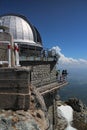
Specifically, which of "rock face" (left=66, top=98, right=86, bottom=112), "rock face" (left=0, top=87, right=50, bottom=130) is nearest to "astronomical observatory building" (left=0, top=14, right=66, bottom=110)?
"rock face" (left=0, top=87, right=50, bottom=130)

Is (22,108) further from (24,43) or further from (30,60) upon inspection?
(24,43)

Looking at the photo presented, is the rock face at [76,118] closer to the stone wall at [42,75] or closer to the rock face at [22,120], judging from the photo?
the stone wall at [42,75]

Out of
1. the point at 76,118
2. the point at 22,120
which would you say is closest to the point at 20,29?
the point at 76,118

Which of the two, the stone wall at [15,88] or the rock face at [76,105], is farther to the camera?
the rock face at [76,105]

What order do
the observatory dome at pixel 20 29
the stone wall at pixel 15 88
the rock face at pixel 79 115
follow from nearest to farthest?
the stone wall at pixel 15 88 < the observatory dome at pixel 20 29 < the rock face at pixel 79 115

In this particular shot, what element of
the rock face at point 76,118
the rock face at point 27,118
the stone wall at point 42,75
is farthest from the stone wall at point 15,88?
the rock face at point 76,118

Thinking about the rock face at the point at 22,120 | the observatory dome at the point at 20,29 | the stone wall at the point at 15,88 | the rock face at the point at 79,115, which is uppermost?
the observatory dome at the point at 20,29

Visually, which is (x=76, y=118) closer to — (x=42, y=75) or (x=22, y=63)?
(x=42, y=75)

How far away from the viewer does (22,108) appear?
597 inches

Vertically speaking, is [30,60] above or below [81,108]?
above

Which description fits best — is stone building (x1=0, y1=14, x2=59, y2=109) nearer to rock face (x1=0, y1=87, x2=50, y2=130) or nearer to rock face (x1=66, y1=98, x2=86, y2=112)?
rock face (x1=0, y1=87, x2=50, y2=130)

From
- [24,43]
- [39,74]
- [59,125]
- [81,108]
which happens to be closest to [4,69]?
[39,74]

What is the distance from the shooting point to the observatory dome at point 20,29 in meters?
33.8

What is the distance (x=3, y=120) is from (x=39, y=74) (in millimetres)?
15563
